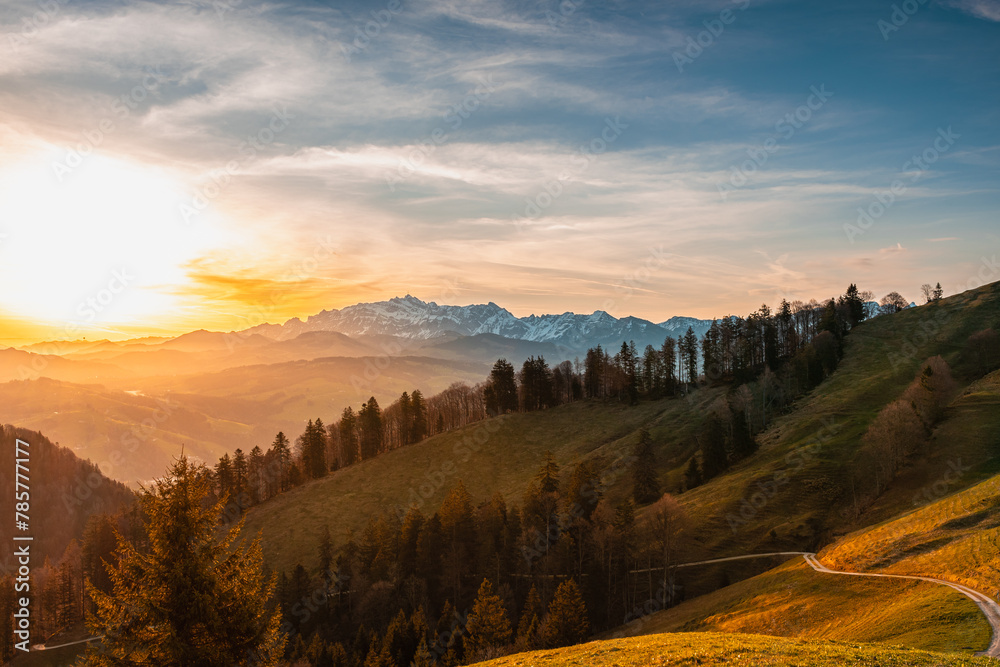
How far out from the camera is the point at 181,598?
59.4ft

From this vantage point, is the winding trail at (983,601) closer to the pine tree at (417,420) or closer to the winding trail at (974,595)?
the winding trail at (974,595)

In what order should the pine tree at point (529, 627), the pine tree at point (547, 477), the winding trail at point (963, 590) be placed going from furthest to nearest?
the pine tree at point (547, 477) < the pine tree at point (529, 627) < the winding trail at point (963, 590)

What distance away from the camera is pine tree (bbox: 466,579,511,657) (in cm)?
5009

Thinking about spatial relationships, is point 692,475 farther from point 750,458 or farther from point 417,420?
point 417,420

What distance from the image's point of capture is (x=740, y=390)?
108 meters

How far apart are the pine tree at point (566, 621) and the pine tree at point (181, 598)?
120ft

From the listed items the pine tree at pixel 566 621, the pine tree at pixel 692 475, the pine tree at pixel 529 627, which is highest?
the pine tree at pixel 692 475

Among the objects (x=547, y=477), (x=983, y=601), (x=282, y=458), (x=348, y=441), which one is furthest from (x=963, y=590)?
(x=282, y=458)

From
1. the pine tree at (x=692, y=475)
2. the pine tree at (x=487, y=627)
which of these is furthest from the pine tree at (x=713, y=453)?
the pine tree at (x=487, y=627)

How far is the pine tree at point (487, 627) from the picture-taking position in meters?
50.1

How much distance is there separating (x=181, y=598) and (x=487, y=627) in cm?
3909

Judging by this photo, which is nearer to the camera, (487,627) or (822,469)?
(487,627)

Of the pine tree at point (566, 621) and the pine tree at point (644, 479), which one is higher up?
the pine tree at point (644, 479)

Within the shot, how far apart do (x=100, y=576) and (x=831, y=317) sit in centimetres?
17270
